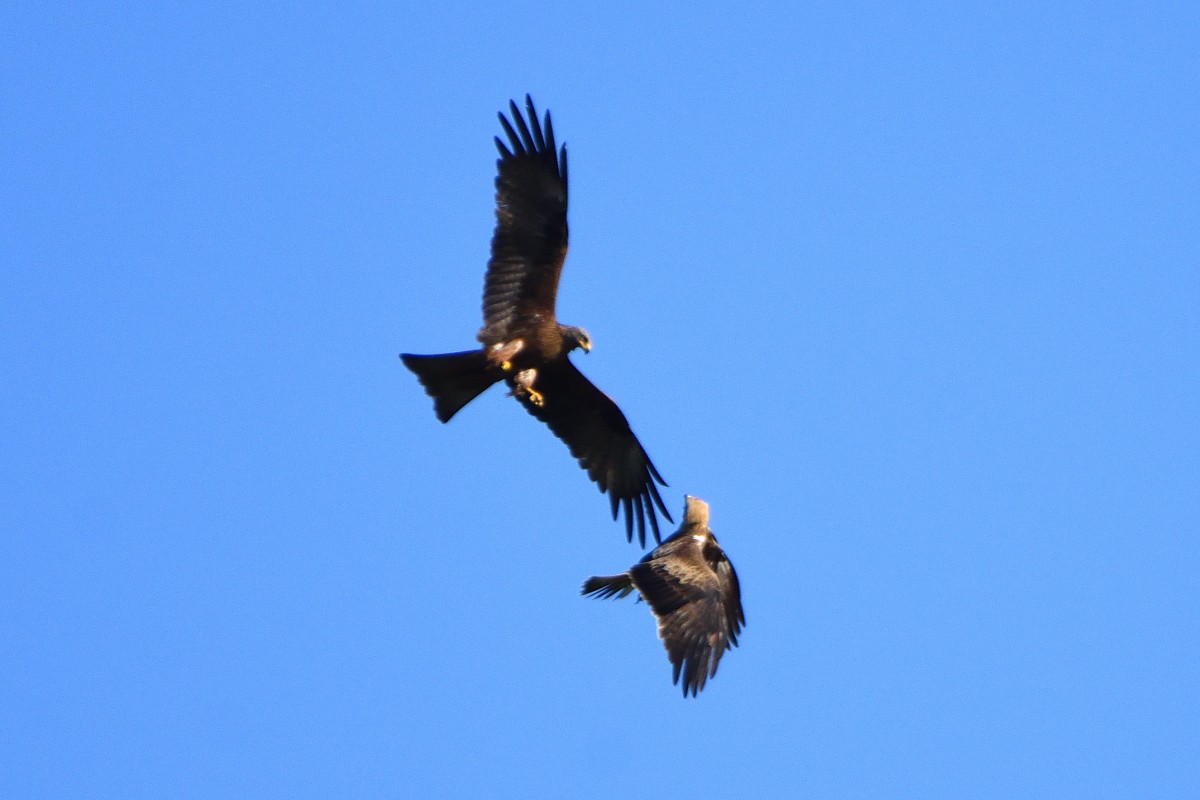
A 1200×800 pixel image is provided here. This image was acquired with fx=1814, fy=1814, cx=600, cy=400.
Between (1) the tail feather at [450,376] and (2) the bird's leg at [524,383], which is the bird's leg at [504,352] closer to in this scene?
(1) the tail feather at [450,376]

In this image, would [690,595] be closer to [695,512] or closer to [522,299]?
[695,512]

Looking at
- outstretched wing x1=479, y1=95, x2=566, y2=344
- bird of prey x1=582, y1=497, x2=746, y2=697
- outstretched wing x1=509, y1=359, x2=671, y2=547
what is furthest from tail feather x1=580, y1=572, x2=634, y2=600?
outstretched wing x1=479, y1=95, x2=566, y2=344

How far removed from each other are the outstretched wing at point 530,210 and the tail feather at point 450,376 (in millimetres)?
589

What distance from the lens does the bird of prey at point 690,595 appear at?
11719 millimetres

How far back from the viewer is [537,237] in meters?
12.5

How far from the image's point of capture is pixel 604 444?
13773 millimetres

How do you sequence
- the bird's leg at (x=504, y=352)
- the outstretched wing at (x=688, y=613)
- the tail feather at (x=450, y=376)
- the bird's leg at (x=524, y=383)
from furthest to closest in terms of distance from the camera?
the bird's leg at (x=524, y=383)
the bird's leg at (x=504, y=352)
the tail feather at (x=450, y=376)
the outstretched wing at (x=688, y=613)

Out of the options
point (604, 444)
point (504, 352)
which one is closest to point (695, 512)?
point (604, 444)

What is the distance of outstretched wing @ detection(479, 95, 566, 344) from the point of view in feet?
Result: 40.8

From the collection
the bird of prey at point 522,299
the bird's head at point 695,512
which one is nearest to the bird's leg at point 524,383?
the bird of prey at point 522,299

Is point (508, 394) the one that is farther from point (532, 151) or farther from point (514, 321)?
point (532, 151)

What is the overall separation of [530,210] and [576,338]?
106 centimetres

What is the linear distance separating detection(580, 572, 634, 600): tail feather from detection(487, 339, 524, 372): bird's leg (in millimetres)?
1628

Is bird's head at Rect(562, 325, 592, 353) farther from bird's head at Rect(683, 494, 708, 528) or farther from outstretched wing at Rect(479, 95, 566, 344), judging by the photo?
bird's head at Rect(683, 494, 708, 528)
